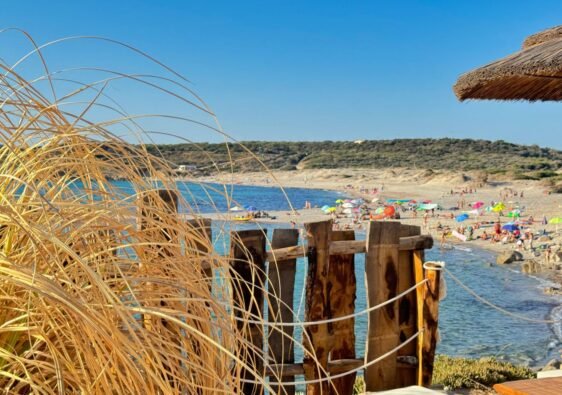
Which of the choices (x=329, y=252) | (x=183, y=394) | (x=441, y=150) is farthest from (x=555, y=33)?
(x=441, y=150)

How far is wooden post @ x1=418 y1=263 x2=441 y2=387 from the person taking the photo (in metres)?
3.67

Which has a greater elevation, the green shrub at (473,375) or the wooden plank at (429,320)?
the wooden plank at (429,320)

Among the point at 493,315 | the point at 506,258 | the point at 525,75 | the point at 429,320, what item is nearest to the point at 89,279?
the point at 429,320

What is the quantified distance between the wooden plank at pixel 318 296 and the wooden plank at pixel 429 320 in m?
0.63

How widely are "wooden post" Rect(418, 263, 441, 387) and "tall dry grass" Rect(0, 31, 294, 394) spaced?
111 inches

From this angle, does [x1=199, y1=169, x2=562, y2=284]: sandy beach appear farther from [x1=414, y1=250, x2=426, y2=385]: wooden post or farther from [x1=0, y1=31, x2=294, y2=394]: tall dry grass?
[x1=414, y1=250, x2=426, y2=385]: wooden post

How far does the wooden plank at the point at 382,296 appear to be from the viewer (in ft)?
12.0

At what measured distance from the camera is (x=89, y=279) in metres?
0.69

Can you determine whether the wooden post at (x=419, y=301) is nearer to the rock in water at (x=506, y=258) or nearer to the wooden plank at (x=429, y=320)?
the wooden plank at (x=429, y=320)

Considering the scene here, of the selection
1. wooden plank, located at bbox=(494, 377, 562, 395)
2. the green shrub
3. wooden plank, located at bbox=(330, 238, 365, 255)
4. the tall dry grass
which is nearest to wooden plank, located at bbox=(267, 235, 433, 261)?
Result: wooden plank, located at bbox=(330, 238, 365, 255)

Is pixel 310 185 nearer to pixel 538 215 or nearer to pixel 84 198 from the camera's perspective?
pixel 538 215

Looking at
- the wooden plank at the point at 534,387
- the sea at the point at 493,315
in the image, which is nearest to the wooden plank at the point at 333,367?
the wooden plank at the point at 534,387

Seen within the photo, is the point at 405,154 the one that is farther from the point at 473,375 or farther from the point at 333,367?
the point at 333,367

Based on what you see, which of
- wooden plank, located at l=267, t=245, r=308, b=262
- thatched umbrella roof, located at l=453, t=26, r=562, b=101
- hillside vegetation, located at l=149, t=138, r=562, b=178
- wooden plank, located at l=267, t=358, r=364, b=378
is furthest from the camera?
hillside vegetation, located at l=149, t=138, r=562, b=178
